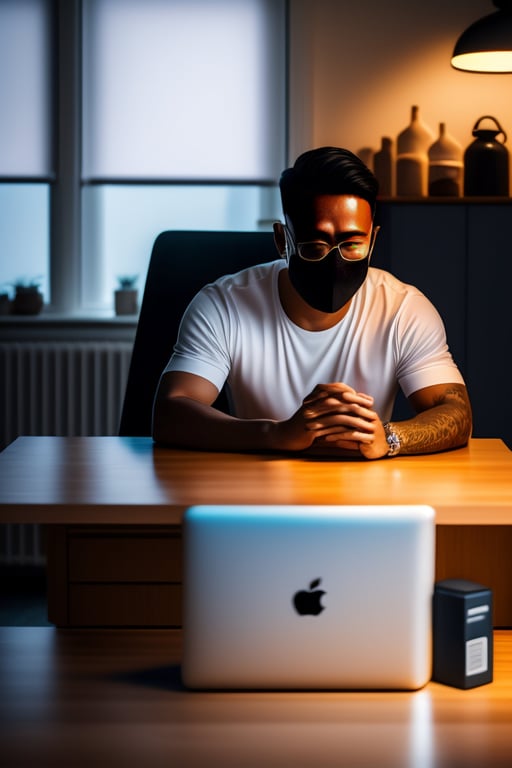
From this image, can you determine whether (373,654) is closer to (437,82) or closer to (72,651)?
(72,651)

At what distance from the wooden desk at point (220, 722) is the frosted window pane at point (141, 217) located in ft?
9.80

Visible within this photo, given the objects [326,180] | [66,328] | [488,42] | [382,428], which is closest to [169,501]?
[382,428]

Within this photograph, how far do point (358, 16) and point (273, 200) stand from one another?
783 millimetres

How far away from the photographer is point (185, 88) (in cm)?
400

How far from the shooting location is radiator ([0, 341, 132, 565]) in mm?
3887

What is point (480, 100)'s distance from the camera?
3963 millimetres

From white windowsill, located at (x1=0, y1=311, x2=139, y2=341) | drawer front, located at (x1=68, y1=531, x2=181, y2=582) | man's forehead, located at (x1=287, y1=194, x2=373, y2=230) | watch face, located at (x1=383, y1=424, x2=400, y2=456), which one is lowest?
drawer front, located at (x1=68, y1=531, x2=181, y2=582)

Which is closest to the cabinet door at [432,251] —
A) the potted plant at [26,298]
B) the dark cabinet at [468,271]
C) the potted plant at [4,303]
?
the dark cabinet at [468,271]

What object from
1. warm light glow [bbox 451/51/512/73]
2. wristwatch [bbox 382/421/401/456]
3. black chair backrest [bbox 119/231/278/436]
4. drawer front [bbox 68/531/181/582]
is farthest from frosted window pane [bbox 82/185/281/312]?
drawer front [bbox 68/531/181/582]

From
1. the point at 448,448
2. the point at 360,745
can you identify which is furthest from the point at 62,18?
the point at 360,745

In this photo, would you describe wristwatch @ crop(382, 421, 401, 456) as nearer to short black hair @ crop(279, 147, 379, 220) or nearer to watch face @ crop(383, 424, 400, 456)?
watch face @ crop(383, 424, 400, 456)

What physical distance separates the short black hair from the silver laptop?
0.98 meters

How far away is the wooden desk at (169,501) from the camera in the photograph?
133 cm

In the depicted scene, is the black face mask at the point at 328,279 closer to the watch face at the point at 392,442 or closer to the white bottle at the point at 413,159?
the watch face at the point at 392,442
